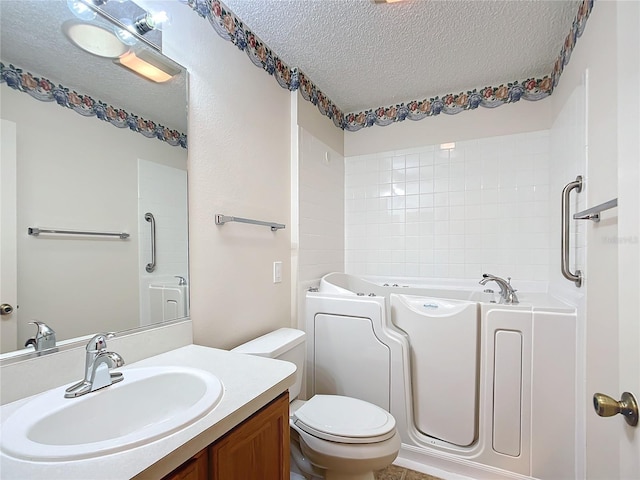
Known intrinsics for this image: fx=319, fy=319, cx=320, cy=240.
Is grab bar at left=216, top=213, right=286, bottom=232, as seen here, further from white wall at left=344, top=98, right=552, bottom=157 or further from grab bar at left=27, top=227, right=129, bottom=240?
white wall at left=344, top=98, right=552, bottom=157

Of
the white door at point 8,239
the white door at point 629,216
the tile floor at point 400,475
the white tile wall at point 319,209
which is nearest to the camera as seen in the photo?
the white door at point 629,216

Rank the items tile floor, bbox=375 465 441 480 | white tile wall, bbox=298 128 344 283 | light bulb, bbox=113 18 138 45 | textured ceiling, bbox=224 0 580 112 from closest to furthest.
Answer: light bulb, bbox=113 18 138 45
textured ceiling, bbox=224 0 580 112
tile floor, bbox=375 465 441 480
white tile wall, bbox=298 128 344 283

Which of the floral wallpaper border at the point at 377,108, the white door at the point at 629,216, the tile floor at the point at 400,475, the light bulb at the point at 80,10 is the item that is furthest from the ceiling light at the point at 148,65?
the tile floor at the point at 400,475

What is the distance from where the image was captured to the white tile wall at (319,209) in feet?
7.06

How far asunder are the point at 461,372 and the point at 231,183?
159 cm

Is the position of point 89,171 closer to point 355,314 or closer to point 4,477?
point 4,477

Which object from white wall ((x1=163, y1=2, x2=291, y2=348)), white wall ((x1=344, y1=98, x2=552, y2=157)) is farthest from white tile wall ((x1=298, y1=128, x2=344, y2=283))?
white wall ((x1=344, y1=98, x2=552, y2=157))

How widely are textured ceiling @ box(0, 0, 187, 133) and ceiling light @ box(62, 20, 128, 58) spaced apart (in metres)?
0.02

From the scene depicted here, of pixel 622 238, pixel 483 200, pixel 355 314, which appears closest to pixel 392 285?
pixel 355 314

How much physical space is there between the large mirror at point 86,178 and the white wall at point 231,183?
0.29 feet

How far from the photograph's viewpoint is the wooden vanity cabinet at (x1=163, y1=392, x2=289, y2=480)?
709 millimetres

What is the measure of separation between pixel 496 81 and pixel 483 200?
2.71ft

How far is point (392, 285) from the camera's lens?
2527mm

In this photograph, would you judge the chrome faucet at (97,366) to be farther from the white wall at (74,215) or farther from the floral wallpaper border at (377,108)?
the floral wallpaper border at (377,108)
